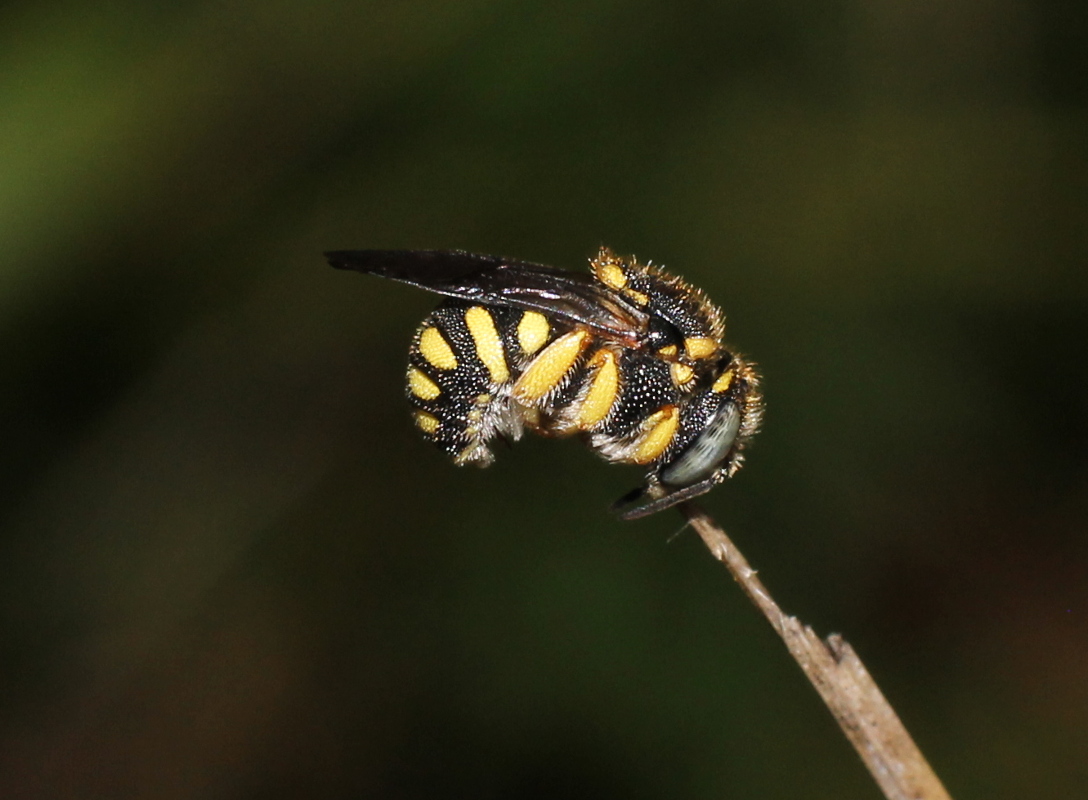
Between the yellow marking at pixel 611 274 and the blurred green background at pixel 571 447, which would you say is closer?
the yellow marking at pixel 611 274

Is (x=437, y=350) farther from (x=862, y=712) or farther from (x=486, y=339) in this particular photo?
(x=862, y=712)

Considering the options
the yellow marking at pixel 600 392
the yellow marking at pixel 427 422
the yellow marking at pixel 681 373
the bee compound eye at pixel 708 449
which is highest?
the yellow marking at pixel 427 422

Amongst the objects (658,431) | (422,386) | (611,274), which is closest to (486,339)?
(422,386)

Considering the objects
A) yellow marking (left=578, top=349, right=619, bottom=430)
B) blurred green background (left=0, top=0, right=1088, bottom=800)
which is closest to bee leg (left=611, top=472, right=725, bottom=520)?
yellow marking (left=578, top=349, right=619, bottom=430)

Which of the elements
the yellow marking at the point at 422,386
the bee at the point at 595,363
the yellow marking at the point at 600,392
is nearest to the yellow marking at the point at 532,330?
the bee at the point at 595,363

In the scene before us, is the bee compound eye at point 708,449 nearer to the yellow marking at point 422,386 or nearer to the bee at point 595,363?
the bee at point 595,363

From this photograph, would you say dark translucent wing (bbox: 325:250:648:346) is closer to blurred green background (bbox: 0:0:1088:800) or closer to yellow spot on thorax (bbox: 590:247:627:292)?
yellow spot on thorax (bbox: 590:247:627:292)

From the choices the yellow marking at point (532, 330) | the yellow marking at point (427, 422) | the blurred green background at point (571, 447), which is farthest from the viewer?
the blurred green background at point (571, 447)

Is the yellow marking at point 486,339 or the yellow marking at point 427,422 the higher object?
the yellow marking at point 486,339

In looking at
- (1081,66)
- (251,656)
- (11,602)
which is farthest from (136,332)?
(1081,66)
